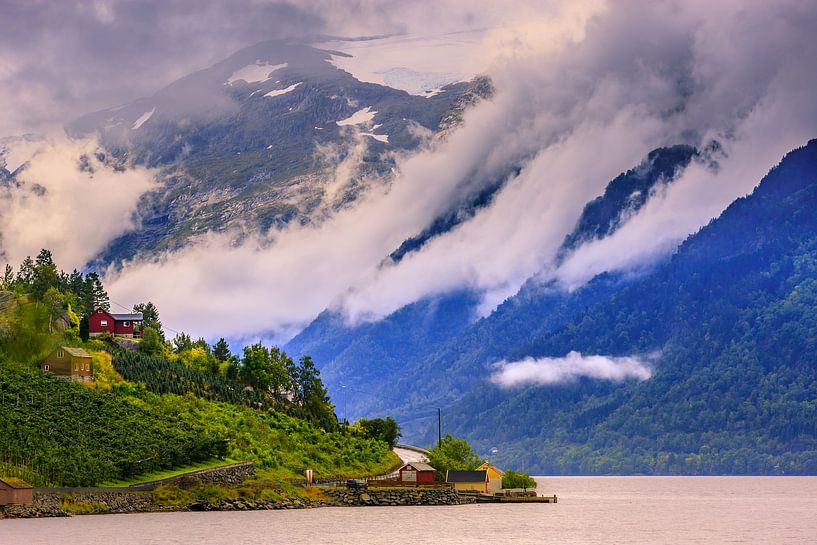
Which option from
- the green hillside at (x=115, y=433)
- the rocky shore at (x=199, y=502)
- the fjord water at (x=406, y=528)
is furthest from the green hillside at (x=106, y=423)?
the fjord water at (x=406, y=528)

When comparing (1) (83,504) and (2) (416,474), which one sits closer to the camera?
(1) (83,504)

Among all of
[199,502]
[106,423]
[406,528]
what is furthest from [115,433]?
[406,528]

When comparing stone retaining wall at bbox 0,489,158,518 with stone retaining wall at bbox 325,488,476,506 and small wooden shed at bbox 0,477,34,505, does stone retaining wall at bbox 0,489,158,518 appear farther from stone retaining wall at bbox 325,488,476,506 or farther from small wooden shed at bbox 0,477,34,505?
stone retaining wall at bbox 325,488,476,506

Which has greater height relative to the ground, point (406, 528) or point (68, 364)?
point (68, 364)

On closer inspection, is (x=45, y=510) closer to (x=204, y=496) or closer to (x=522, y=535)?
(x=204, y=496)

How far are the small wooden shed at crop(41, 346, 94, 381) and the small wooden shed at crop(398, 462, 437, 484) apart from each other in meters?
48.2

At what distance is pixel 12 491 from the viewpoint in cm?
13112

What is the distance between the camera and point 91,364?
186 meters

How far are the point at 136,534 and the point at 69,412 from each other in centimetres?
4179

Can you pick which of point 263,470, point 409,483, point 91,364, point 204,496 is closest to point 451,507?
point 409,483

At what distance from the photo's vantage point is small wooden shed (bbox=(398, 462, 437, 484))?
193m

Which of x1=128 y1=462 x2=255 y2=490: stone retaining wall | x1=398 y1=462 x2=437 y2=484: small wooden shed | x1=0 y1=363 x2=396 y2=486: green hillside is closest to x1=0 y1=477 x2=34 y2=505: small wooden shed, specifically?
x1=0 y1=363 x2=396 y2=486: green hillside

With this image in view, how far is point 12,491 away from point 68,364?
2044 inches

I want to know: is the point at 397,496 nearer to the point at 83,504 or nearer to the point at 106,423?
the point at 106,423
